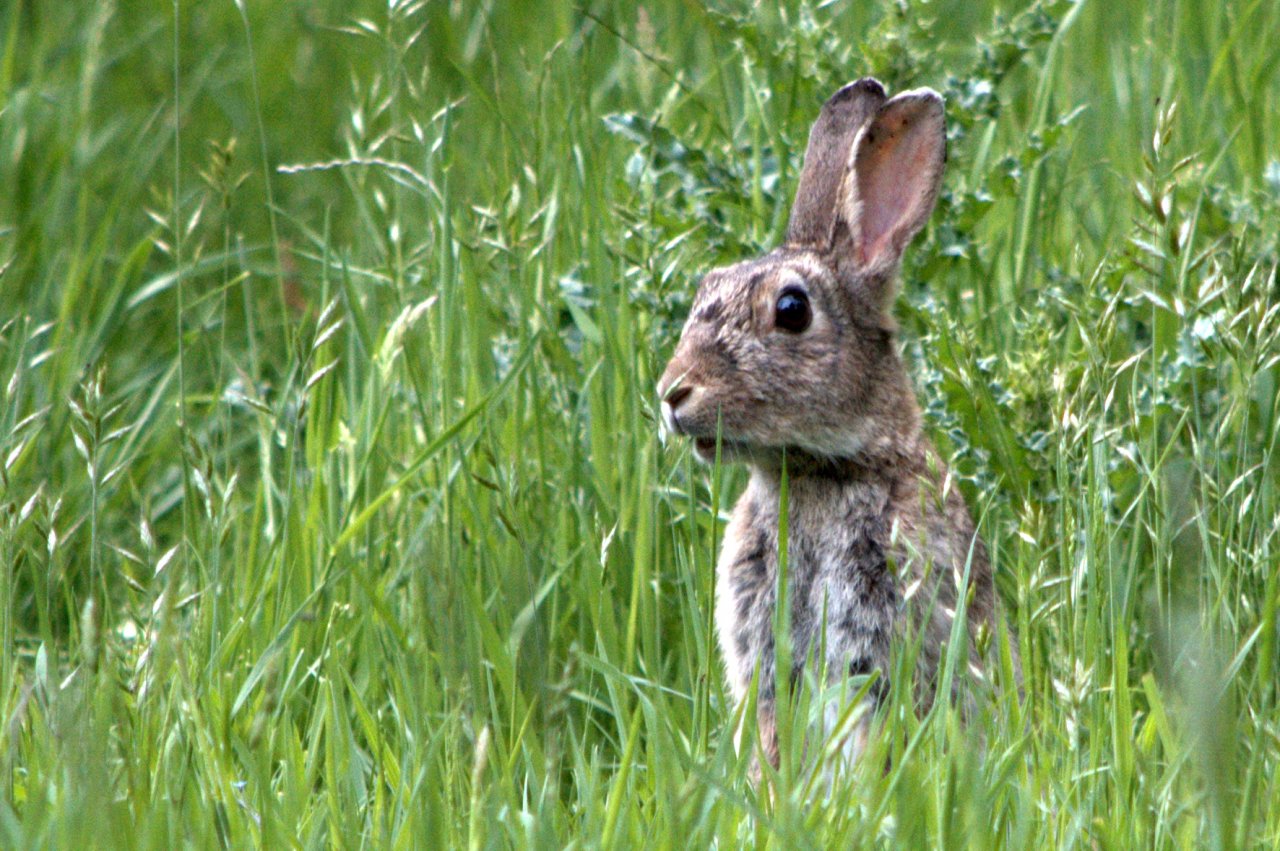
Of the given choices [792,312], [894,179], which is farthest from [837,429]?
[894,179]

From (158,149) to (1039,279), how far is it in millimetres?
3449

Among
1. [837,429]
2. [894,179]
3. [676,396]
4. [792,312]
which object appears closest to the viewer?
[676,396]

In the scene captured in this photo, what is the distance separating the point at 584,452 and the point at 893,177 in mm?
1136

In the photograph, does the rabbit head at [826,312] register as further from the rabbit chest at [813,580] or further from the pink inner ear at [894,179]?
the rabbit chest at [813,580]

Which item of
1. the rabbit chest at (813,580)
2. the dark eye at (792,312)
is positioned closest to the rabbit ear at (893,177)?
the dark eye at (792,312)

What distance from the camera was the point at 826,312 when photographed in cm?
445

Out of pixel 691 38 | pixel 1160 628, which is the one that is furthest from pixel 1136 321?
pixel 1160 628

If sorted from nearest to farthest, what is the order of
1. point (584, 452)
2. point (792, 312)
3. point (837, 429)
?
1. point (837, 429)
2. point (792, 312)
3. point (584, 452)

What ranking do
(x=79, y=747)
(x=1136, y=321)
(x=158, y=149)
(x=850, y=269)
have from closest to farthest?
(x=79, y=747), (x=850, y=269), (x=1136, y=321), (x=158, y=149)

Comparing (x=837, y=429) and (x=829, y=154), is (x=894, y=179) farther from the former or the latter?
(x=837, y=429)

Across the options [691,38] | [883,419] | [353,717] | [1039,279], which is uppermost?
[691,38]

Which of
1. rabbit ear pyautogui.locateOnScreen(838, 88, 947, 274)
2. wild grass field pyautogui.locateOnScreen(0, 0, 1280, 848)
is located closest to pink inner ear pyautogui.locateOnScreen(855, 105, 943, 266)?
rabbit ear pyautogui.locateOnScreen(838, 88, 947, 274)

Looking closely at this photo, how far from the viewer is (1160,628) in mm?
2215

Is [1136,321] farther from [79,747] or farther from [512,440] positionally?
[79,747]
